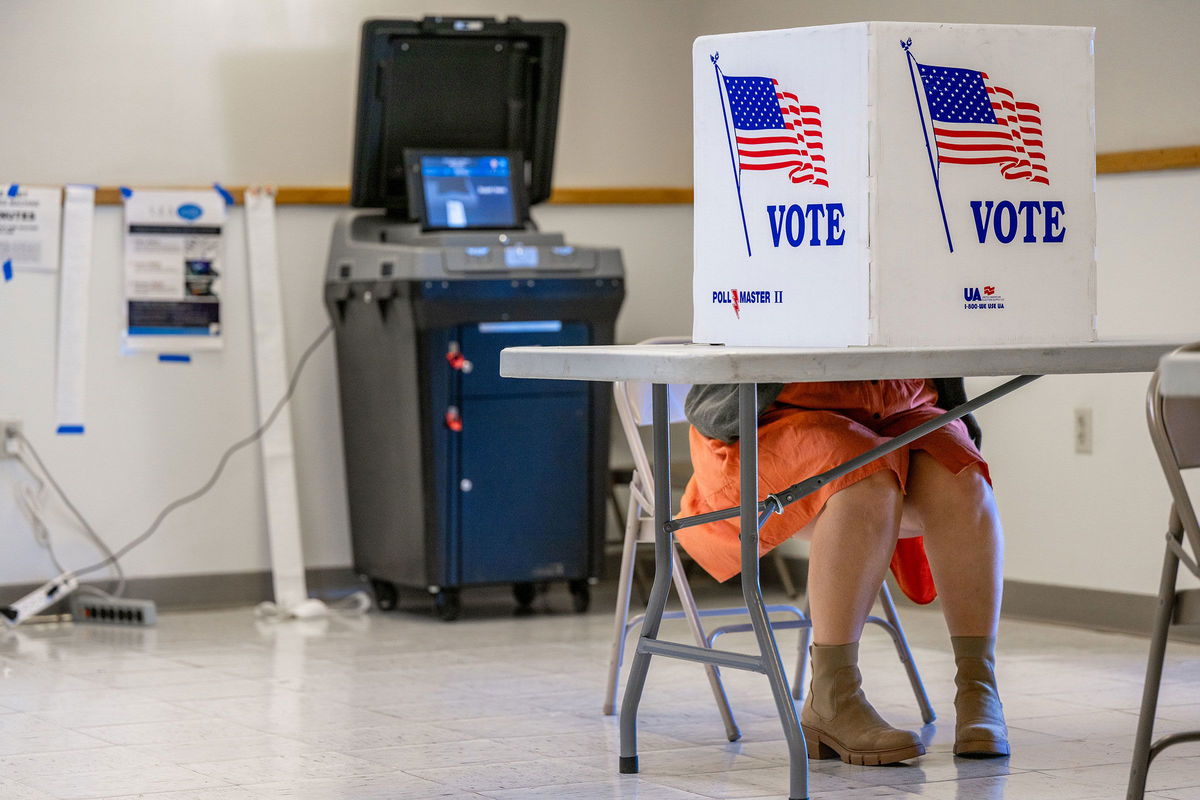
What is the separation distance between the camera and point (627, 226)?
4805mm

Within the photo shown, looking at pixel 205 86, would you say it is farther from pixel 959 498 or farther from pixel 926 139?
pixel 926 139

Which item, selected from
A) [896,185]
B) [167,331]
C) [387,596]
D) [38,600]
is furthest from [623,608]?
[167,331]

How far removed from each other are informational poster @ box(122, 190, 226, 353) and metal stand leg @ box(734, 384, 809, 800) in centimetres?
248

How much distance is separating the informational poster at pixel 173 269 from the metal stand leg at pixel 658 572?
2277 mm

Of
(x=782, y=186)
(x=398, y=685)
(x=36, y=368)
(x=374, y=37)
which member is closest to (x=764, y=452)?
(x=782, y=186)

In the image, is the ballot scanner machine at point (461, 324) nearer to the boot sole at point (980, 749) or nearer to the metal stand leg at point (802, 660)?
the metal stand leg at point (802, 660)

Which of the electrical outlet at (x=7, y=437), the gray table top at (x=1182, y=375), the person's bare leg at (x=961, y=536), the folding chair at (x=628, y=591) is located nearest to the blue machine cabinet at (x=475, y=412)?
the electrical outlet at (x=7, y=437)

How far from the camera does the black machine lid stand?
4.07 m

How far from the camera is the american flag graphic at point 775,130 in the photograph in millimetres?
1901

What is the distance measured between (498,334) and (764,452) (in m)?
1.74

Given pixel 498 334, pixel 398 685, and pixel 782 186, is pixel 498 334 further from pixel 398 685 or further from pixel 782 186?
pixel 782 186

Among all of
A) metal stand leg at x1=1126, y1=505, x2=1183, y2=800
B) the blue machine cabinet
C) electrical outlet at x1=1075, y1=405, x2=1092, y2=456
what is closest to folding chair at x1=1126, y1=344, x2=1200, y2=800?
metal stand leg at x1=1126, y1=505, x2=1183, y2=800

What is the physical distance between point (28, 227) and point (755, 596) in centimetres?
267

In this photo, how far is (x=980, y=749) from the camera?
7.79 ft
